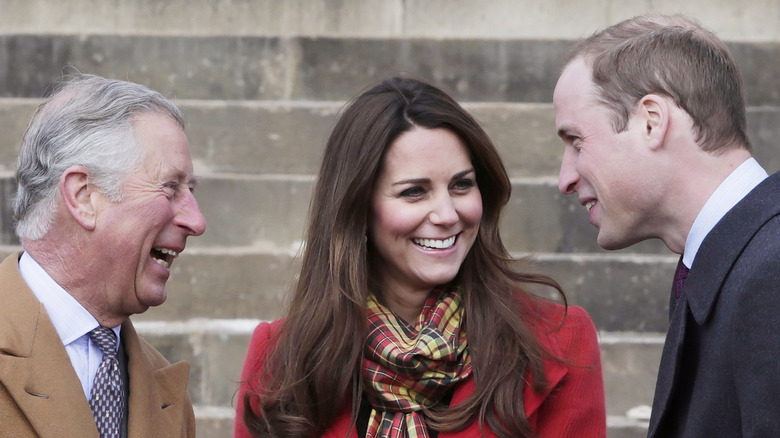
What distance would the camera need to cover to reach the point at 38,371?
2.61m

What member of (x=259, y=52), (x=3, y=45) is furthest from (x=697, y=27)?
(x=3, y=45)

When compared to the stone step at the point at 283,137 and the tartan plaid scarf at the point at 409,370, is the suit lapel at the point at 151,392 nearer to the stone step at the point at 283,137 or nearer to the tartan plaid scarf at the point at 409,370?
the tartan plaid scarf at the point at 409,370

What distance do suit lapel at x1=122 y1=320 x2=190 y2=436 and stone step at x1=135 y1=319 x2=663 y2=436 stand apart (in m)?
1.62

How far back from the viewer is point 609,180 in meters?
2.56

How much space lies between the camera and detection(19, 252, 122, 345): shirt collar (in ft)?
9.05

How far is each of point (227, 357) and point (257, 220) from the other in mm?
715

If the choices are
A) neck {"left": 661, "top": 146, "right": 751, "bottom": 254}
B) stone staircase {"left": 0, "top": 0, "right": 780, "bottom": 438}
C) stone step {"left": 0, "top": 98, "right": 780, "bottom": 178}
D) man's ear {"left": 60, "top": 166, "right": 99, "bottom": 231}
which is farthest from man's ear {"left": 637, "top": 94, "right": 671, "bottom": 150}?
stone step {"left": 0, "top": 98, "right": 780, "bottom": 178}

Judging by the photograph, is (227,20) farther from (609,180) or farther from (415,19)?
(609,180)

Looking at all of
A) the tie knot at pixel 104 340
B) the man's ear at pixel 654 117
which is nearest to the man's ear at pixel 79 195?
the tie knot at pixel 104 340

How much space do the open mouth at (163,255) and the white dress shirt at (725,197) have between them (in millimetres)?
1471

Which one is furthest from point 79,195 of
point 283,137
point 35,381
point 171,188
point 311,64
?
point 311,64

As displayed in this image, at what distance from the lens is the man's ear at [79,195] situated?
2.76 metres

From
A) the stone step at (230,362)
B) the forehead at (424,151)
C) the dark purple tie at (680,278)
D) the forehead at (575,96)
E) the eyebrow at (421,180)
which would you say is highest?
the forehead at (575,96)

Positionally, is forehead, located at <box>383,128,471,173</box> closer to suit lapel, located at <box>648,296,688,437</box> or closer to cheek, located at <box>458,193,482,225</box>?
cheek, located at <box>458,193,482,225</box>
